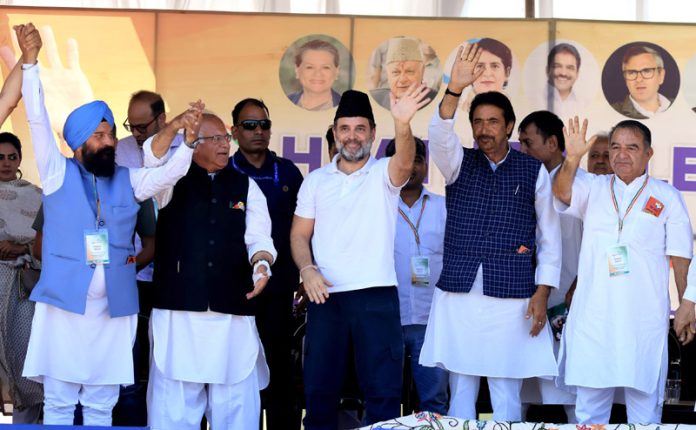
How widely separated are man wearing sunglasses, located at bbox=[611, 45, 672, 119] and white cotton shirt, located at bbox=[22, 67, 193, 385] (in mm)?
3264

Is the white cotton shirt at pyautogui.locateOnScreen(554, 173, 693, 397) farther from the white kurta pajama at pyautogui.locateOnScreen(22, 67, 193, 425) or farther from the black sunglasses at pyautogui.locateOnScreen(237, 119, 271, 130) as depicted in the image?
the white kurta pajama at pyautogui.locateOnScreen(22, 67, 193, 425)

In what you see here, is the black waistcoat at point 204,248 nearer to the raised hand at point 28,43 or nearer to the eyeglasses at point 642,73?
the raised hand at point 28,43

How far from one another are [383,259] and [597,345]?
1.07 meters

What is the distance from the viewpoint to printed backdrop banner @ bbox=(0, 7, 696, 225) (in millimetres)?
6922

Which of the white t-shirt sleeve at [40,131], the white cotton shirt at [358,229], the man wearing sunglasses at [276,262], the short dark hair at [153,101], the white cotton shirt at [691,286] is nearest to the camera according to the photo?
the white t-shirt sleeve at [40,131]

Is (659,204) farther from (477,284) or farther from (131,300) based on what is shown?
(131,300)

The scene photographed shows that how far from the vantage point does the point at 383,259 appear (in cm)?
492

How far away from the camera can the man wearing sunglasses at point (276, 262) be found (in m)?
5.50

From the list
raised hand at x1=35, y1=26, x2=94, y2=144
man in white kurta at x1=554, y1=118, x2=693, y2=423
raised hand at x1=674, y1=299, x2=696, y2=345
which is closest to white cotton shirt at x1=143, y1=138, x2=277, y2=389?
man in white kurta at x1=554, y1=118, x2=693, y2=423

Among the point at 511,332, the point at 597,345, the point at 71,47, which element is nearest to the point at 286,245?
the point at 511,332

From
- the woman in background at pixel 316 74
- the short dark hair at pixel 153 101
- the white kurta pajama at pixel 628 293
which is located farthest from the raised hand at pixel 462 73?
the woman in background at pixel 316 74

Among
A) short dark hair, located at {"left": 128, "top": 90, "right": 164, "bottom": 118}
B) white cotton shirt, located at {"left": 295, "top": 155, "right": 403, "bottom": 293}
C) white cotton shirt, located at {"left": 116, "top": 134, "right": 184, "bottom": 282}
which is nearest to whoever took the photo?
white cotton shirt, located at {"left": 295, "top": 155, "right": 403, "bottom": 293}

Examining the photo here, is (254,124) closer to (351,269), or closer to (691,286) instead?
(351,269)

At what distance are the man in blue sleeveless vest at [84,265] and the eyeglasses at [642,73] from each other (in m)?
3.25
